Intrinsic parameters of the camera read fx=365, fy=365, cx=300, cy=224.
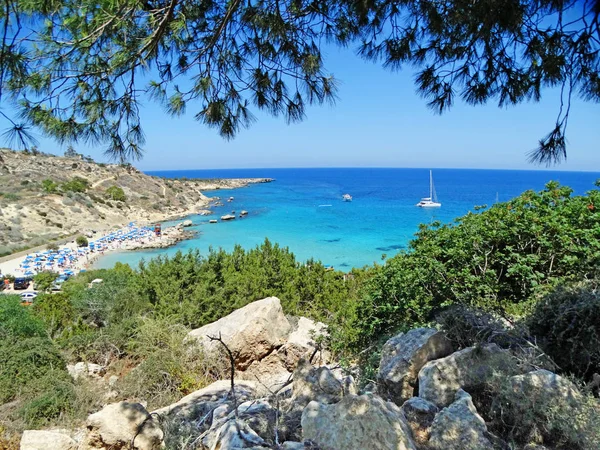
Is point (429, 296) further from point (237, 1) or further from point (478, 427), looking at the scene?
point (237, 1)

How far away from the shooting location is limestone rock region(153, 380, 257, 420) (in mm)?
3629

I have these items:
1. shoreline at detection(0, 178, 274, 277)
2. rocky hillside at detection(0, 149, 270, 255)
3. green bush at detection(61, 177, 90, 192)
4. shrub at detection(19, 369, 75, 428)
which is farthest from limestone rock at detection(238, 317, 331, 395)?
green bush at detection(61, 177, 90, 192)

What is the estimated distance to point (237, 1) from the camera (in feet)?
9.29

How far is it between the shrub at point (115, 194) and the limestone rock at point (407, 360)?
46.0 meters

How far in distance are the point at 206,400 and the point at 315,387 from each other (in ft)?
6.37

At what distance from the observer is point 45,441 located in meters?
3.13

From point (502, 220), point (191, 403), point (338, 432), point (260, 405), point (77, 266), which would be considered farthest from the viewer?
point (77, 266)

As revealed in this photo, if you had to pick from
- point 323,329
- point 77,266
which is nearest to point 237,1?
point 323,329

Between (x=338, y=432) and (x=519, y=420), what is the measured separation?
46.4 inches

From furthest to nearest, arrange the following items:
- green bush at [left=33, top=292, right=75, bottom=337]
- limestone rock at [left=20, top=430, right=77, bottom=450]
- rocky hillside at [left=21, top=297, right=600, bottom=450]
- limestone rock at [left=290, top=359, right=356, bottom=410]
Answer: green bush at [left=33, top=292, right=75, bottom=337]
limestone rock at [left=20, top=430, right=77, bottom=450]
limestone rock at [left=290, top=359, right=356, bottom=410]
rocky hillside at [left=21, top=297, right=600, bottom=450]

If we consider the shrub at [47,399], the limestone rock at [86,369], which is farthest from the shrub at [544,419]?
the limestone rock at [86,369]

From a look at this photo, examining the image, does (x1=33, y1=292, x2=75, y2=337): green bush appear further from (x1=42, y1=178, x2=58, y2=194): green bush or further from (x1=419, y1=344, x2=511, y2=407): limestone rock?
(x1=42, y1=178, x2=58, y2=194): green bush

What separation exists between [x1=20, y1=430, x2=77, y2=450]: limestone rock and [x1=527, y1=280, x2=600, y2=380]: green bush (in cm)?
428

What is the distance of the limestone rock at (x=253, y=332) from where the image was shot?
5793mm
